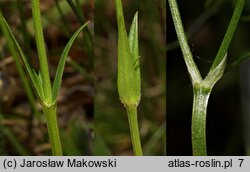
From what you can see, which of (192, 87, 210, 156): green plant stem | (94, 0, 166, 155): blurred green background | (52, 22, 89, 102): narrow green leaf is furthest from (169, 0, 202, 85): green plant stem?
(94, 0, 166, 155): blurred green background

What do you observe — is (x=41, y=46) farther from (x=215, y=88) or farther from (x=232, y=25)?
(x=215, y=88)

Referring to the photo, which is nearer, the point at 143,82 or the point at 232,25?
the point at 232,25

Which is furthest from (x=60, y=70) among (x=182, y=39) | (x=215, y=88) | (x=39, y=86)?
(x=215, y=88)

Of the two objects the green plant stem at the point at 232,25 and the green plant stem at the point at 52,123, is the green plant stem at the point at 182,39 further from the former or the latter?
the green plant stem at the point at 52,123

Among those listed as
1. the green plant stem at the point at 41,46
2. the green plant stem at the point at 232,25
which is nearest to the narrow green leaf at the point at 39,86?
the green plant stem at the point at 41,46

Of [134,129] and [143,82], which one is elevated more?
[143,82]
